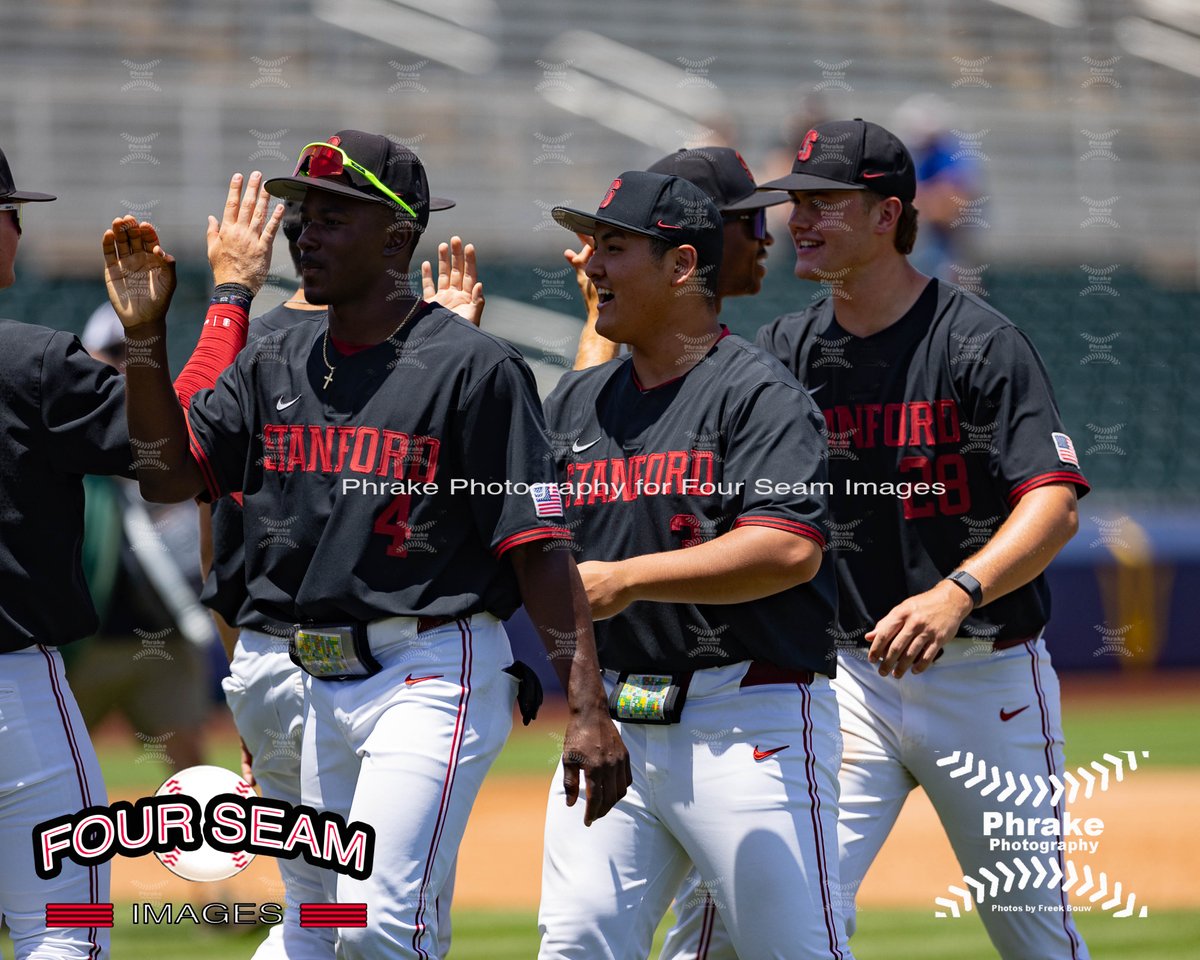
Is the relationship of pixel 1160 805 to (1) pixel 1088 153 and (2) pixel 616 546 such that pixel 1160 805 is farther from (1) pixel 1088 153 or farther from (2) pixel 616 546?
(1) pixel 1088 153

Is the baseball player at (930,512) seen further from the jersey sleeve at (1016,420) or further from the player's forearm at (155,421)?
the player's forearm at (155,421)

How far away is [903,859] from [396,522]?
14.6ft

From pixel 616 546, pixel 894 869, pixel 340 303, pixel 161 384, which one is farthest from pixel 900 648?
pixel 894 869

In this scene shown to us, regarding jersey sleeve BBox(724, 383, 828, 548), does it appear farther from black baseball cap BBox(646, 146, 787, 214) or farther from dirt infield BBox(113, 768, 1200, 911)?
dirt infield BBox(113, 768, 1200, 911)

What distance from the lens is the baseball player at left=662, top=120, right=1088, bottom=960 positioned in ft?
11.7

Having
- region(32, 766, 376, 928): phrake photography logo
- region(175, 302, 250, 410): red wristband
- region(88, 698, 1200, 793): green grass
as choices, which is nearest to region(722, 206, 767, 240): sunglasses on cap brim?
region(175, 302, 250, 410): red wristband

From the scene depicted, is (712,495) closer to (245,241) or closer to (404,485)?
(404,485)

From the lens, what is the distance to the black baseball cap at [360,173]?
3193 mm

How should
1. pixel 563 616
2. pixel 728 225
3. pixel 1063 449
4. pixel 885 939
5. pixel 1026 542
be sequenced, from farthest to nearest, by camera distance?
pixel 885 939
pixel 728 225
pixel 1063 449
pixel 1026 542
pixel 563 616

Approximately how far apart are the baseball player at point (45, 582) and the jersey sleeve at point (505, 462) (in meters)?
0.64

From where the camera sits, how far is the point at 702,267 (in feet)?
11.2

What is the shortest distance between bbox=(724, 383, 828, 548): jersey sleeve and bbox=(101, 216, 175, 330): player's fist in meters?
1.13

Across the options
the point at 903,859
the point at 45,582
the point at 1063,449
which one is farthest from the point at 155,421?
the point at 903,859

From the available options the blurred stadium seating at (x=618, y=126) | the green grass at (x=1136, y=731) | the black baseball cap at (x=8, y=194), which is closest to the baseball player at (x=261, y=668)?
the black baseball cap at (x=8, y=194)
